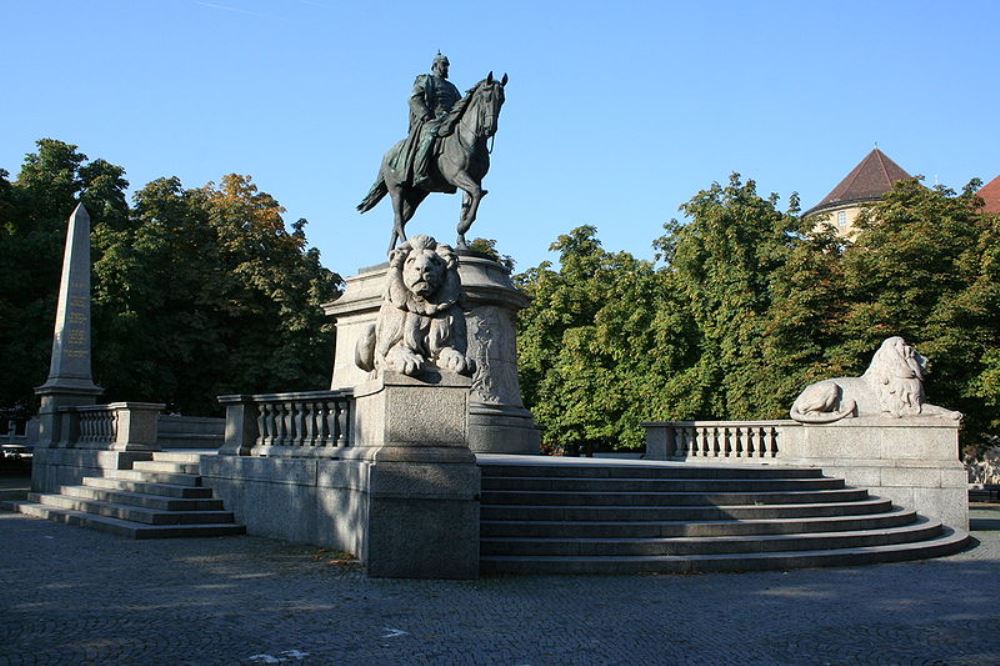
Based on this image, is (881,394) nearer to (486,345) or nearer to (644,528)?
(486,345)

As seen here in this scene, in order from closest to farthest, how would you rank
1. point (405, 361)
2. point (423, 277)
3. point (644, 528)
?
point (405, 361) → point (423, 277) → point (644, 528)

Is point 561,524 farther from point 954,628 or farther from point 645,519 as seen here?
point 954,628

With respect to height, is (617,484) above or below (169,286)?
below

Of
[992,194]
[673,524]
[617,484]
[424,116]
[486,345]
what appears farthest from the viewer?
[992,194]

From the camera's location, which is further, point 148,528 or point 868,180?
point 868,180

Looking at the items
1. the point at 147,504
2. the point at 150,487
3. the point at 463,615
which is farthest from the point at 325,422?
the point at 463,615

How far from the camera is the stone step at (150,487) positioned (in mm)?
13703

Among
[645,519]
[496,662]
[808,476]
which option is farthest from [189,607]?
[808,476]

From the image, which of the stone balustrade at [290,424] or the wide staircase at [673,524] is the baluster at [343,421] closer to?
the stone balustrade at [290,424]

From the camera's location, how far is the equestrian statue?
16469 mm

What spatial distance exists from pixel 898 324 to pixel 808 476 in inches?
544

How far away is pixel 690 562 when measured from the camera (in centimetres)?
995

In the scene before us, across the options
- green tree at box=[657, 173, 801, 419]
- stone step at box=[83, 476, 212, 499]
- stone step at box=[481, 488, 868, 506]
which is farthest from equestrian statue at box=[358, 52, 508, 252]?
green tree at box=[657, 173, 801, 419]

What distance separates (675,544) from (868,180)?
213ft
